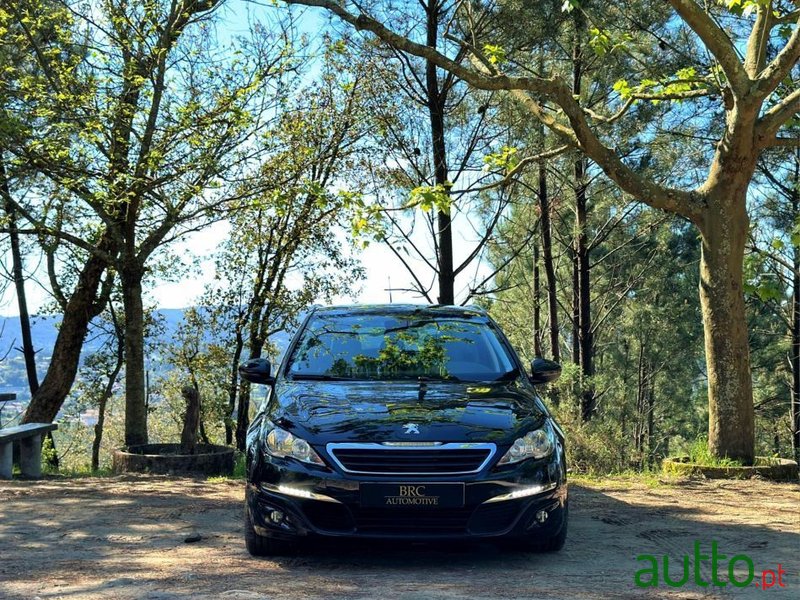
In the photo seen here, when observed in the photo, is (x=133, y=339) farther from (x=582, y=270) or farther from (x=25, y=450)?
(x=582, y=270)

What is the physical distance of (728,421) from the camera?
421 inches

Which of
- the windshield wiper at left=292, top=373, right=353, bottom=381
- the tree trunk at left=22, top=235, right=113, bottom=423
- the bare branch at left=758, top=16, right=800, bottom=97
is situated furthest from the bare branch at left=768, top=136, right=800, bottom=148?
the tree trunk at left=22, top=235, right=113, bottom=423

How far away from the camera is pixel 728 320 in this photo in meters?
10.7

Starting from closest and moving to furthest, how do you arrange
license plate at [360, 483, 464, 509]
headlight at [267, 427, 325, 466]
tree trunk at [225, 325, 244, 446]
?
license plate at [360, 483, 464, 509], headlight at [267, 427, 325, 466], tree trunk at [225, 325, 244, 446]

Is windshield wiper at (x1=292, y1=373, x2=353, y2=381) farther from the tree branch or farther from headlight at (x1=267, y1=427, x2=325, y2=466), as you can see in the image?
the tree branch

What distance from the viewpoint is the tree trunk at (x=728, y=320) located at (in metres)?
10.7

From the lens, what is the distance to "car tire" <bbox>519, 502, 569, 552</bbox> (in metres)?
5.59

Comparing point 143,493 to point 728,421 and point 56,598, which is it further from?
point 728,421

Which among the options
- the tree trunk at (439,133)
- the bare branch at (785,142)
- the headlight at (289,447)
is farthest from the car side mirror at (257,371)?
the tree trunk at (439,133)

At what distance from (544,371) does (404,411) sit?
Answer: 1.66 meters

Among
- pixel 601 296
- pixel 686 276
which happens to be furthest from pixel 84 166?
pixel 686 276

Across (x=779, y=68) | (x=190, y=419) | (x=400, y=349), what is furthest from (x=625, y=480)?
(x=190, y=419)

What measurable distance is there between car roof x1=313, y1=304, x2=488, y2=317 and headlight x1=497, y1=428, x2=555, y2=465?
6.68 feet

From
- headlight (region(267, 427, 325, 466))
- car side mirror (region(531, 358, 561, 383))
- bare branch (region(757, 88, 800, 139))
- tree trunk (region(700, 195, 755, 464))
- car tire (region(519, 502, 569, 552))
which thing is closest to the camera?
headlight (region(267, 427, 325, 466))
